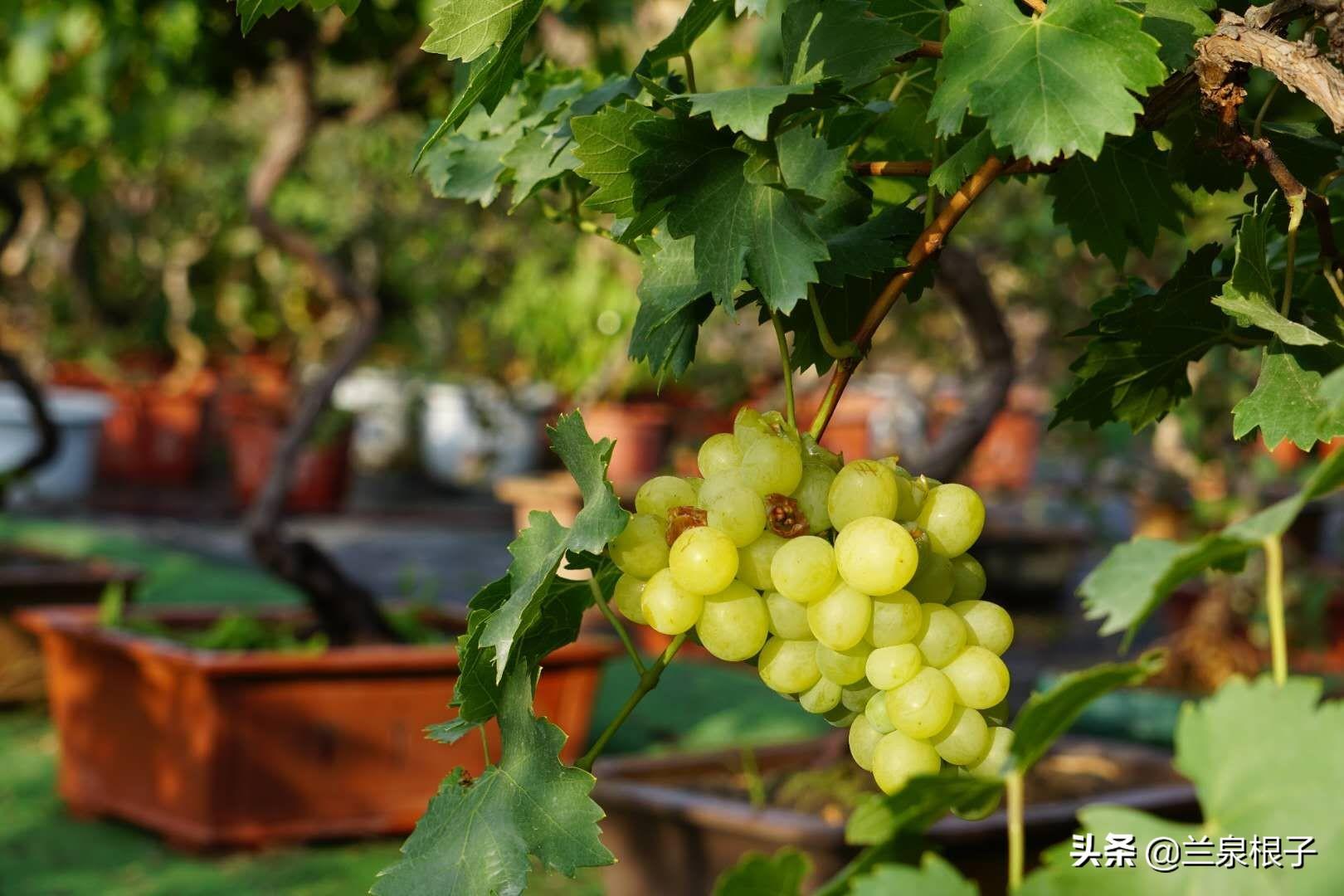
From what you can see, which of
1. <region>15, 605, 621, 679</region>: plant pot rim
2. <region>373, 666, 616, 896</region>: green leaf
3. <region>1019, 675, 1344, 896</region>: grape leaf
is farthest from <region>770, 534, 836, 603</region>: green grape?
<region>15, 605, 621, 679</region>: plant pot rim

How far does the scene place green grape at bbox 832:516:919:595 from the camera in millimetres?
571

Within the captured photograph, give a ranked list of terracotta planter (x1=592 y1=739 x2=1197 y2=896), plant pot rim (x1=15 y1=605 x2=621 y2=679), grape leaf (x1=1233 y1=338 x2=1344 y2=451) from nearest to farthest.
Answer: grape leaf (x1=1233 y1=338 x2=1344 y2=451) < terracotta planter (x1=592 y1=739 x2=1197 y2=896) < plant pot rim (x1=15 y1=605 x2=621 y2=679)

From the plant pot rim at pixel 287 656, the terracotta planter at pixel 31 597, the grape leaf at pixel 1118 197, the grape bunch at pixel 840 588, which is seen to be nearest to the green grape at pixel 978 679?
the grape bunch at pixel 840 588

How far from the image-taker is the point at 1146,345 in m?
0.83

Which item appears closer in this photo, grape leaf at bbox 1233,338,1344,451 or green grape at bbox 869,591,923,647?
green grape at bbox 869,591,923,647

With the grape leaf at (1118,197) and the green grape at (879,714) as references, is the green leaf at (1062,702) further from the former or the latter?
the grape leaf at (1118,197)

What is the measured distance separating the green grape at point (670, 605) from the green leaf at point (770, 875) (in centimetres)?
18

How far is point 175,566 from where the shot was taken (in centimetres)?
572

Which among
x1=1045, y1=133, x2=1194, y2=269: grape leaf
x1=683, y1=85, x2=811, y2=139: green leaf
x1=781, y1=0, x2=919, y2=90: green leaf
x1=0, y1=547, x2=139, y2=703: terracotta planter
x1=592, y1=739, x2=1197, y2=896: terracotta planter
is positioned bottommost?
x1=0, y1=547, x2=139, y2=703: terracotta planter

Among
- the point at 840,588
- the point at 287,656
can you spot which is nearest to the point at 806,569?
the point at 840,588

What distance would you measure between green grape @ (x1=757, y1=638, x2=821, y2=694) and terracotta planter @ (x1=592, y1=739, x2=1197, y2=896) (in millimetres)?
1193

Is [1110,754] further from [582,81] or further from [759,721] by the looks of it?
[582,81]

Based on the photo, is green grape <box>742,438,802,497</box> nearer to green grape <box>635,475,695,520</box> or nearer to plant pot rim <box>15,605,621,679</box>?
green grape <box>635,475,695,520</box>

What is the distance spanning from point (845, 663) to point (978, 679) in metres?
0.05
